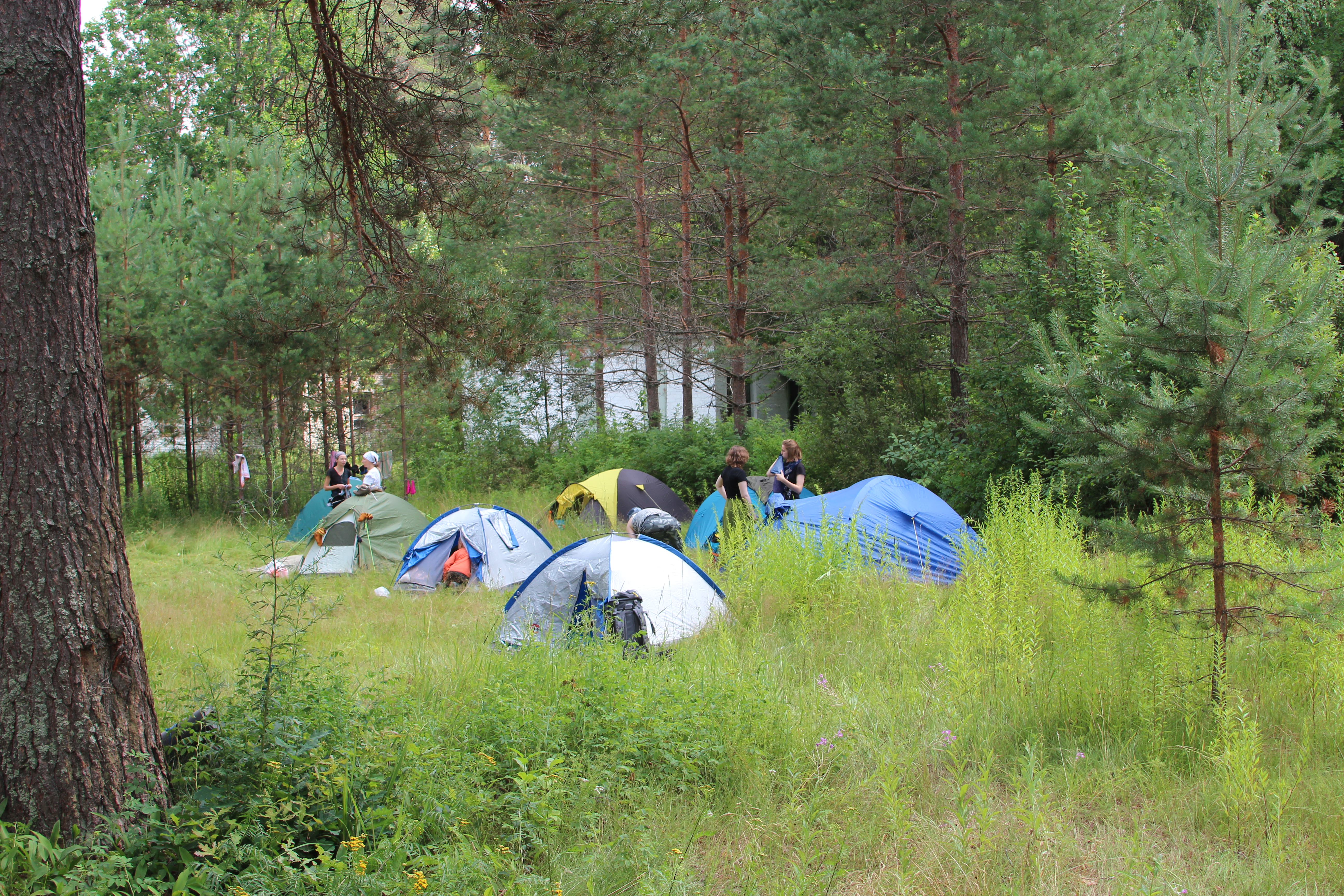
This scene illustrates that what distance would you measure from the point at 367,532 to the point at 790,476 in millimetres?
4987

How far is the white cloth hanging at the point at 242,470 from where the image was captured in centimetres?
1551

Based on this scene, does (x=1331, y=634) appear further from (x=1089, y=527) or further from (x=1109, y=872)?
(x=1089, y=527)

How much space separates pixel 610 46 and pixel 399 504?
6951 millimetres

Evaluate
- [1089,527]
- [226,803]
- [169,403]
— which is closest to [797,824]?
[226,803]

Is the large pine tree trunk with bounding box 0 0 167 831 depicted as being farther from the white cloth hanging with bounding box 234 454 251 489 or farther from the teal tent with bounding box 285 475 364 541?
the white cloth hanging with bounding box 234 454 251 489

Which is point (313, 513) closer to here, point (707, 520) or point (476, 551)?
point (476, 551)

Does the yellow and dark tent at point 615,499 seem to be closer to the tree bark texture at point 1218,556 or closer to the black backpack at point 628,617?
the black backpack at point 628,617

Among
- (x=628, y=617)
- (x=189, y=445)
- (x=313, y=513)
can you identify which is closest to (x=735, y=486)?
(x=628, y=617)

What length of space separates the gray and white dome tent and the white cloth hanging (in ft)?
33.8

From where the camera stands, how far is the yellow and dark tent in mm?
13383

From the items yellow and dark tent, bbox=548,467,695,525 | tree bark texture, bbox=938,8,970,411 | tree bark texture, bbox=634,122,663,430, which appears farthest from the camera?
tree bark texture, bbox=634,122,663,430

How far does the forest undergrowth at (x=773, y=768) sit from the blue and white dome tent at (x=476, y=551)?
374 cm

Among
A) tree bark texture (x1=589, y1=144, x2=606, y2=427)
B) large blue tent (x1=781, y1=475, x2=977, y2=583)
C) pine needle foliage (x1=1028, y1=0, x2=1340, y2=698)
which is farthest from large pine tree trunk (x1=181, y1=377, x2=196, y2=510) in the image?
pine needle foliage (x1=1028, y1=0, x2=1340, y2=698)

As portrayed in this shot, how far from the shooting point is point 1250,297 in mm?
3887
